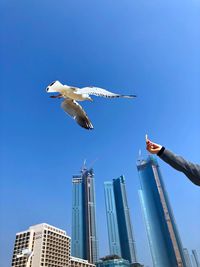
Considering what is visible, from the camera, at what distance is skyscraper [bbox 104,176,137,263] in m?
128

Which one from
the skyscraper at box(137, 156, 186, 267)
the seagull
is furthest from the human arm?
the skyscraper at box(137, 156, 186, 267)

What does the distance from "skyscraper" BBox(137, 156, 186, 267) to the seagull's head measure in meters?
116

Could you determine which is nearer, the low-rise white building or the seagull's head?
the seagull's head

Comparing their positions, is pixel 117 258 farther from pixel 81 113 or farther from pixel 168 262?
pixel 81 113

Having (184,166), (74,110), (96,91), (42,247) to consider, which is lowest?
(184,166)

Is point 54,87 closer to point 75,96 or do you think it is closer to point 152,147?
point 75,96

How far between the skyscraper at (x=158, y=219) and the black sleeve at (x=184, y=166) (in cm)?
12004

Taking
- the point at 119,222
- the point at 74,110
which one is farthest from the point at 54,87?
the point at 119,222

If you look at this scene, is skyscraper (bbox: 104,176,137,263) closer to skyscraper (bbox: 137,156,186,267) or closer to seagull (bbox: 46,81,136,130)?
skyscraper (bbox: 137,156,186,267)

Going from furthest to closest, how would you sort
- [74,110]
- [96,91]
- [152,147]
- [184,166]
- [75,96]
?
[74,110], [75,96], [96,91], [152,147], [184,166]

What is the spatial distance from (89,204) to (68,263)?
2634 inches

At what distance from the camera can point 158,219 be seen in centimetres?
12412

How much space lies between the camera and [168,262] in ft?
374

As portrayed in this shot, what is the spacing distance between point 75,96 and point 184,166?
22.8 ft
